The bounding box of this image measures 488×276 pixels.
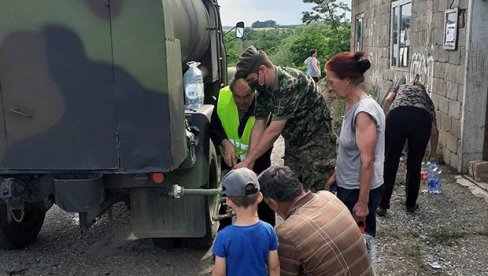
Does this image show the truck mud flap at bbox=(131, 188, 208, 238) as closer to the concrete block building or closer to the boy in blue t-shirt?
the boy in blue t-shirt

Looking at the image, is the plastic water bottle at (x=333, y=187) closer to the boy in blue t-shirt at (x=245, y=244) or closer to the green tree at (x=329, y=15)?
the boy in blue t-shirt at (x=245, y=244)

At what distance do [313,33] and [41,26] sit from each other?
22473 mm

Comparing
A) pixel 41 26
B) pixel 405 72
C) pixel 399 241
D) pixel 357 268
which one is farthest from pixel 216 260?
pixel 405 72

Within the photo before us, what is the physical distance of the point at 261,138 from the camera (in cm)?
360

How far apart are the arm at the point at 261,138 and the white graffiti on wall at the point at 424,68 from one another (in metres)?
4.81

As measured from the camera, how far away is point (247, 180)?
2322 millimetres

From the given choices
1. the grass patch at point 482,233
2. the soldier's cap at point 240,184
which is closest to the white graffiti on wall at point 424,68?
the grass patch at point 482,233

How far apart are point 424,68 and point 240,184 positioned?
6512 millimetres

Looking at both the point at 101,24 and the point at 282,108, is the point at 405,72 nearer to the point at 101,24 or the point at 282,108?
the point at 282,108

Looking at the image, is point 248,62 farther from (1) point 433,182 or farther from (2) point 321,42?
(2) point 321,42

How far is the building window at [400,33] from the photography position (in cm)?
923

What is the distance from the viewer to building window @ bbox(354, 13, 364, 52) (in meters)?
13.5

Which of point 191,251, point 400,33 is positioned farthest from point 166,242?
point 400,33

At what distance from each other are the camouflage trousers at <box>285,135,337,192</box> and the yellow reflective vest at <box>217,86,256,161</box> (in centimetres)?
39
